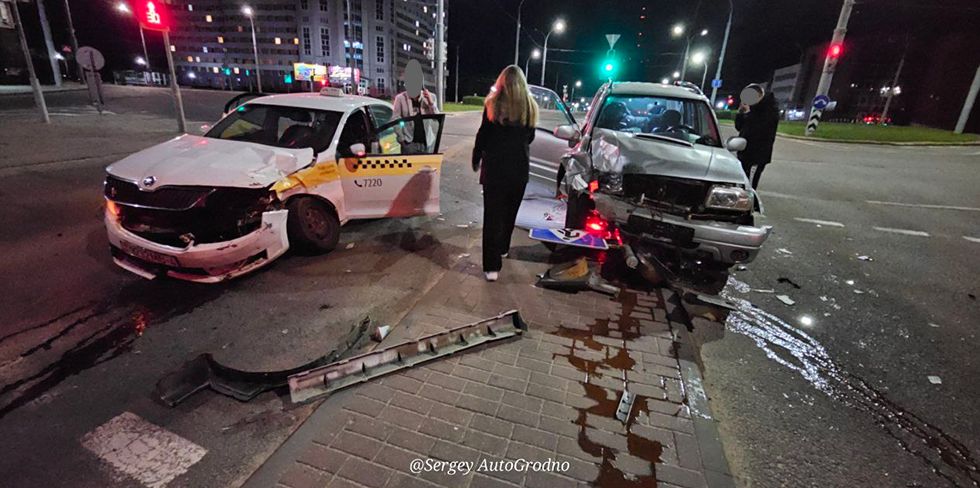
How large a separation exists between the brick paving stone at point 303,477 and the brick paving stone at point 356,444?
7.0 inches

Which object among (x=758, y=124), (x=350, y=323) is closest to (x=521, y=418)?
(x=350, y=323)

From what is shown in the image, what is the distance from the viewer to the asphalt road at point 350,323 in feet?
8.24

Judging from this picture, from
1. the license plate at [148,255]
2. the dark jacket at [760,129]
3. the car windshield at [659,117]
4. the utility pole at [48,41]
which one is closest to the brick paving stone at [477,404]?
the license plate at [148,255]

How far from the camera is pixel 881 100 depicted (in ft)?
158

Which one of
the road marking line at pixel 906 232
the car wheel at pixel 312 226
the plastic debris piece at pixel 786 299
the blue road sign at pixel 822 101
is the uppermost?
the blue road sign at pixel 822 101

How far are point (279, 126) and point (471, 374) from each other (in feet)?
Result: 13.6

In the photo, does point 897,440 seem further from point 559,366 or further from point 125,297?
point 125,297

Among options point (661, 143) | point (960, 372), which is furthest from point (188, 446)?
point (960, 372)

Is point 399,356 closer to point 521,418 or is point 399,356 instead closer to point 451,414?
point 451,414

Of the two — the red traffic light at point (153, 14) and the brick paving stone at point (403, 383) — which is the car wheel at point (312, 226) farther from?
the red traffic light at point (153, 14)

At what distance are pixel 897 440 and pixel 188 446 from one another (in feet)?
14.0

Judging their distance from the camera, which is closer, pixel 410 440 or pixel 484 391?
pixel 410 440

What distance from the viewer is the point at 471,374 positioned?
10.1 ft

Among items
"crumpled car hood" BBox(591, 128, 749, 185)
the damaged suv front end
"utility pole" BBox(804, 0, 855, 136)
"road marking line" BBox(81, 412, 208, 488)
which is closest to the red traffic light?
the damaged suv front end
